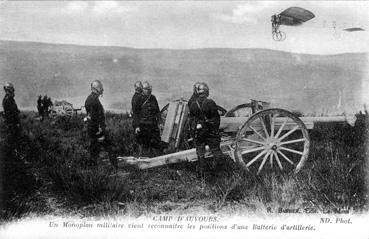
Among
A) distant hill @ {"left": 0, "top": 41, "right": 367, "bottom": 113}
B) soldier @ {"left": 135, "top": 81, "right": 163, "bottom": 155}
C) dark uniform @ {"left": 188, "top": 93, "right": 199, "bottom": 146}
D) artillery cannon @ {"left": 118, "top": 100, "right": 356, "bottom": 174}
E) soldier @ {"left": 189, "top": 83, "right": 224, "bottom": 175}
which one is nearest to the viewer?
artillery cannon @ {"left": 118, "top": 100, "right": 356, "bottom": 174}

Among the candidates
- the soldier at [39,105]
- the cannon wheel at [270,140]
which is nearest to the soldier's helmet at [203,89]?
the cannon wheel at [270,140]

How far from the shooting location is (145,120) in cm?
471

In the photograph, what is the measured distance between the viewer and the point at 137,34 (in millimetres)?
4359

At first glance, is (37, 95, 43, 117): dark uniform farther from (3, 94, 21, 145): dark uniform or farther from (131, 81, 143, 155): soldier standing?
(131, 81, 143, 155): soldier standing

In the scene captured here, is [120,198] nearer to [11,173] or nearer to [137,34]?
[11,173]

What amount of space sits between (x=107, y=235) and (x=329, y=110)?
10.5 feet

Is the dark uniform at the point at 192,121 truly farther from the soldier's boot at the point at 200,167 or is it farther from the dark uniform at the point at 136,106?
the dark uniform at the point at 136,106

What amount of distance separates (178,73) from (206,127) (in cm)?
101

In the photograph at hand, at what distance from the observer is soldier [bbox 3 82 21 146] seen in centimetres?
431

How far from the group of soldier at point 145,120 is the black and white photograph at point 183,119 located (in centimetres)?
2

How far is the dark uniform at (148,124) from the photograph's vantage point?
4.67 m

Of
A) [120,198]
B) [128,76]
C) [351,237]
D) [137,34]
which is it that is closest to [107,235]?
[120,198]

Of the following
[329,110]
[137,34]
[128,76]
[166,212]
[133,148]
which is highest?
[137,34]

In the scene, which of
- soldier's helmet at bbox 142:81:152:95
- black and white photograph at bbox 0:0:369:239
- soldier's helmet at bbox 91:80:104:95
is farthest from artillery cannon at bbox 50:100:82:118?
soldier's helmet at bbox 142:81:152:95
